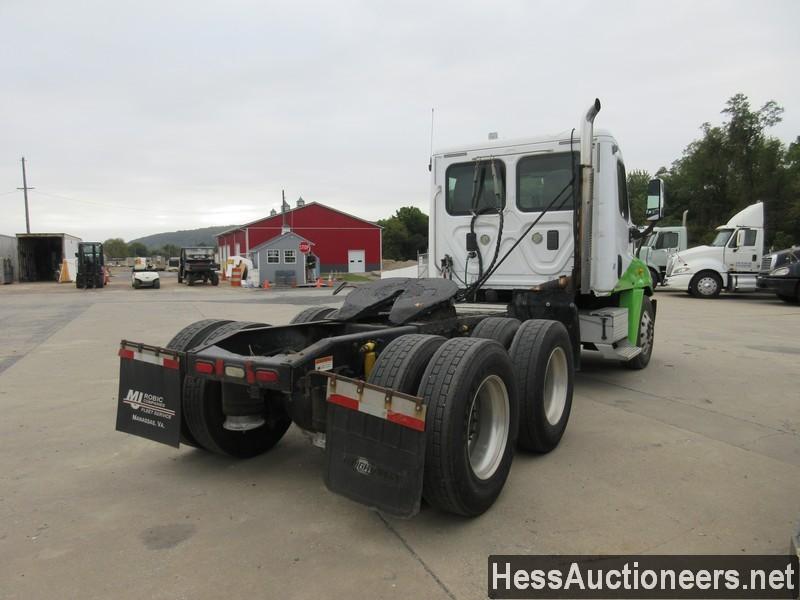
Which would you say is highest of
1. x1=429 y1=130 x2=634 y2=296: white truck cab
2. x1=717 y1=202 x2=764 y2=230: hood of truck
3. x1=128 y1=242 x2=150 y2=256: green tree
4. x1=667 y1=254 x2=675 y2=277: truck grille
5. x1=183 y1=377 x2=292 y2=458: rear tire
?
x1=128 y1=242 x2=150 y2=256: green tree

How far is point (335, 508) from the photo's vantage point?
11.0 feet

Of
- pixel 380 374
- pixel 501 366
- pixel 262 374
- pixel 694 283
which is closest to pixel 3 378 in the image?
pixel 262 374

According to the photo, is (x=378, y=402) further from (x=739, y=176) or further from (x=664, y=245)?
(x=739, y=176)

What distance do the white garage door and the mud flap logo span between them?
45.7 m

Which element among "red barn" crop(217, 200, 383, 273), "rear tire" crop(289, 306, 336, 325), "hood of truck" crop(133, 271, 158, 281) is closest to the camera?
"rear tire" crop(289, 306, 336, 325)

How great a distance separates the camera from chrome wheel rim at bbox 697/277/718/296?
19703 mm

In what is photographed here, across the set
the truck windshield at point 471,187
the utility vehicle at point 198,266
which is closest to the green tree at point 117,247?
the utility vehicle at point 198,266

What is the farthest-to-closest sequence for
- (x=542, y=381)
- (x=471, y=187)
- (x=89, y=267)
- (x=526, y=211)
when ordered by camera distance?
(x=89, y=267)
(x=471, y=187)
(x=526, y=211)
(x=542, y=381)

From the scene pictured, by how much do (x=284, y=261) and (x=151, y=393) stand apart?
1152 inches

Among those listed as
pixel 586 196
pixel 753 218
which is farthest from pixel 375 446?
pixel 753 218

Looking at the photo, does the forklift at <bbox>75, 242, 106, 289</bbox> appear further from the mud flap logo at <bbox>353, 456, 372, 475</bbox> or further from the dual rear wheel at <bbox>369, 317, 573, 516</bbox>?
the mud flap logo at <bbox>353, 456, 372, 475</bbox>

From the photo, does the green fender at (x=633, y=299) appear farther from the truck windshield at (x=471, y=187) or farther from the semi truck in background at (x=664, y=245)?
the semi truck in background at (x=664, y=245)

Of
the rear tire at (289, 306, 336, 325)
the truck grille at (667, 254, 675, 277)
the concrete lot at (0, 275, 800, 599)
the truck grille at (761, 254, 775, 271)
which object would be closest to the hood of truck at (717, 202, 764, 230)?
the truck grille at (761, 254, 775, 271)

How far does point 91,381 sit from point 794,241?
40.0m
